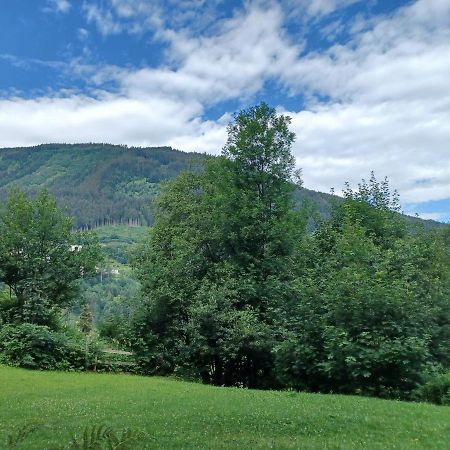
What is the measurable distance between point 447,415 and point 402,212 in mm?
26512

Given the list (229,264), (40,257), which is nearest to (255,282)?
(229,264)

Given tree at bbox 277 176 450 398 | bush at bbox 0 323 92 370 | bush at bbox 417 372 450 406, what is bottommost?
bush at bbox 0 323 92 370

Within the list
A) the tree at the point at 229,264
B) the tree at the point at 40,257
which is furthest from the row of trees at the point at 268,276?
the tree at the point at 40,257

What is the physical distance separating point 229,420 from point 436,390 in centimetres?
1265

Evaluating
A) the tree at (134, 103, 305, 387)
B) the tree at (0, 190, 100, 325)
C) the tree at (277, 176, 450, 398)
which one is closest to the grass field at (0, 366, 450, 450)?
the tree at (277, 176, 450, 398)

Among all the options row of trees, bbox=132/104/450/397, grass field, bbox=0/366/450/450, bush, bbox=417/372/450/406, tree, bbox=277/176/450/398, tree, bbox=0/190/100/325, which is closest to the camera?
grass field, bbox=0/366/450/450

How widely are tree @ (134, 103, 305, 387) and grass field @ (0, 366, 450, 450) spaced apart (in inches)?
549

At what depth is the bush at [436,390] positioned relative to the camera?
21761 mm

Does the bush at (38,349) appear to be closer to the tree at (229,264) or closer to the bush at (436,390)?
the tree at (229,264)

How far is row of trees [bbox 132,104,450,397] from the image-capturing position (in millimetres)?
27750

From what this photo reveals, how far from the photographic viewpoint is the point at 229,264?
3725 cm

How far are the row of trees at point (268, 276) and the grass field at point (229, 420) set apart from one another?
760 centimetres

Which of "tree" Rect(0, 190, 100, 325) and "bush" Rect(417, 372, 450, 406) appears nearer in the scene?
"bush" Rect(417, 372, 450, 406)

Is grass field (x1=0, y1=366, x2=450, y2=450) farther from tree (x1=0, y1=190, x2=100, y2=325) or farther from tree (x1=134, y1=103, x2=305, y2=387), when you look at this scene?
tree (x1=0, y1=190, x2=100, y2=325)
